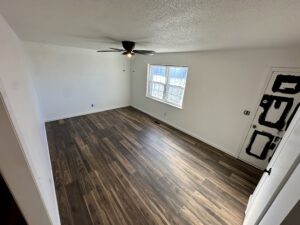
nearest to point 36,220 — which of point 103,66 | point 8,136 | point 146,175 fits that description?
point 8,136

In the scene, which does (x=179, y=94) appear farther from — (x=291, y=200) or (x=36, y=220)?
(x=36, y=220)

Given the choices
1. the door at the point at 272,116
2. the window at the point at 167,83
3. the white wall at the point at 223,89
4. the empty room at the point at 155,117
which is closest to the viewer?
the empty room at the point at 155,117

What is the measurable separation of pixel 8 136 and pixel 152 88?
4545 mm

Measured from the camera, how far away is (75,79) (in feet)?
14.0

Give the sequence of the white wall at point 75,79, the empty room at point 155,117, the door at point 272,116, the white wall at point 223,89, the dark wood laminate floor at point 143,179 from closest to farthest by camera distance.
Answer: the empty room at point 155,117
the dark wood laminate floor at point 143,179
the door at point 272,116
the white wall at point 223,89
the white wall at point 75,79

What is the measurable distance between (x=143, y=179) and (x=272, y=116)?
8.77 feet

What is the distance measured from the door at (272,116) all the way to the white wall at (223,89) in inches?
4.4

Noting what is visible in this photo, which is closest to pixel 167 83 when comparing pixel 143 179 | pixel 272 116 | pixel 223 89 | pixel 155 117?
pixel 155 117

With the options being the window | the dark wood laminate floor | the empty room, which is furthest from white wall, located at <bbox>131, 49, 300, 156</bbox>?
the dark wood laminate floor

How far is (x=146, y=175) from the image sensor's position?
2.36 metres

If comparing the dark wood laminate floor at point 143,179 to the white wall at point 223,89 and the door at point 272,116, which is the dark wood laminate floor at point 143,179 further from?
the white wall at point 223,89

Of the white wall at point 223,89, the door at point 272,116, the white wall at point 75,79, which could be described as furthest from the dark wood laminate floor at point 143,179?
the white wall at point 75,79

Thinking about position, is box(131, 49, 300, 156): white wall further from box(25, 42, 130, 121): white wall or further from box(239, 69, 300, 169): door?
box(25, 42, 130, 121): white wall

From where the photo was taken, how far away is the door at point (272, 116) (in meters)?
2.17
